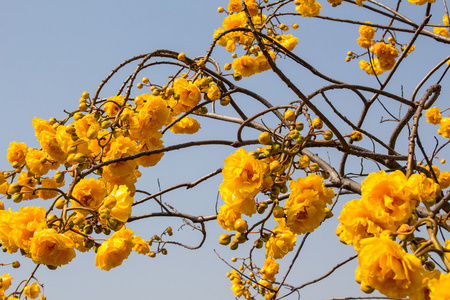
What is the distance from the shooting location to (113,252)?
4.83 feet

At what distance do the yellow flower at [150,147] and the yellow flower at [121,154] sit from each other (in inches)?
4.0

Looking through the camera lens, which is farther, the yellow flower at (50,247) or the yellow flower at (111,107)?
the yellow flower at (111,107)

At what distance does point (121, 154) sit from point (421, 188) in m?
1.03

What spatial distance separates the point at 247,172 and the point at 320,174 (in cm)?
30

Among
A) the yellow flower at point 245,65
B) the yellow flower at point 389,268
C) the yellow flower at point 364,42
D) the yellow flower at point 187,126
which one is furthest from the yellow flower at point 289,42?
the yellow flower at point 389,268

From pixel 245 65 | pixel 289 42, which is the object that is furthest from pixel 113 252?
pixel 289 42

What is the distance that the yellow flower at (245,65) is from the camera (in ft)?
9.18

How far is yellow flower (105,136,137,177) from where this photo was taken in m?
1.52

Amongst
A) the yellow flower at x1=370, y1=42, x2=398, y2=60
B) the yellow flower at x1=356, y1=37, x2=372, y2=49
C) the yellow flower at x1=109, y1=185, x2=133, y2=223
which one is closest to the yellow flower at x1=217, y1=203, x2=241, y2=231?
the yellow flower at x1=109, y1=185, x2=133, y2=223

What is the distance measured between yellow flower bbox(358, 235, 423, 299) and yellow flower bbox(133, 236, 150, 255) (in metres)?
3.01

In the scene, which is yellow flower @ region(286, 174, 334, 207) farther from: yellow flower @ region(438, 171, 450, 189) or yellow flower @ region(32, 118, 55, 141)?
yellow flower @ region(438, 171, 450, 189)

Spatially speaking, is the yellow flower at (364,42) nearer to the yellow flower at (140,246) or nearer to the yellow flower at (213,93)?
the yellow flower at (213,93)

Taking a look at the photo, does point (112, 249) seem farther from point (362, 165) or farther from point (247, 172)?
point (362, 165)

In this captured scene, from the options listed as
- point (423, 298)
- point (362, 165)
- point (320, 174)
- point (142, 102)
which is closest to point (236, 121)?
point (362, 165)
